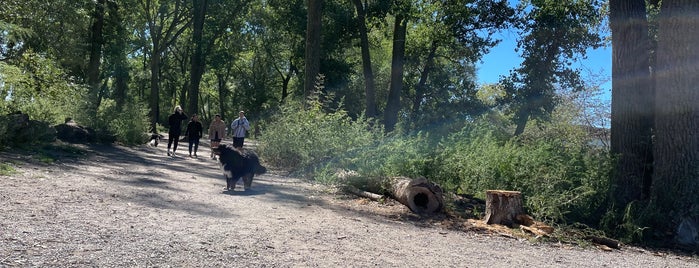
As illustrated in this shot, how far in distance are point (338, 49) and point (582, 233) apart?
23396 mm

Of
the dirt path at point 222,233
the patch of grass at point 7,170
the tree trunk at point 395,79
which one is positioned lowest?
the dirt path at point 222,233

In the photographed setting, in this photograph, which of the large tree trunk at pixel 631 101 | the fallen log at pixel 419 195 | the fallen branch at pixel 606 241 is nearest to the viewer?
the fallen branch at pixel 606 241

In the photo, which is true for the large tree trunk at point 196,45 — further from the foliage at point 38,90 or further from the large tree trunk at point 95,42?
the foliage at point 38,90

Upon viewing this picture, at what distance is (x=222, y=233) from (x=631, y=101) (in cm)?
799

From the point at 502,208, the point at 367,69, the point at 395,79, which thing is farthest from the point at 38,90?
the point at 502,208

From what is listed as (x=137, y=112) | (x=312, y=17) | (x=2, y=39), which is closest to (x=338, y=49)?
(x=312, y=17)

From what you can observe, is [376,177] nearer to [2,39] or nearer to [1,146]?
[1,146]

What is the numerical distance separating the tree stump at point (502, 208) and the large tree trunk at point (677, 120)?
7.87 feet

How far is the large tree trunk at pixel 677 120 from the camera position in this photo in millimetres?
8141

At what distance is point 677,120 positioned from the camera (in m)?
8.55

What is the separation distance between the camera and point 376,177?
10.4 metres

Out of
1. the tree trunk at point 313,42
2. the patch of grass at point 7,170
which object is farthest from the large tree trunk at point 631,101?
the tree trunk at point 313,42

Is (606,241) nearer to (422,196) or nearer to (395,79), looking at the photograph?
(422,196)

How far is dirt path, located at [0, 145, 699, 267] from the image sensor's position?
4.83 metres
